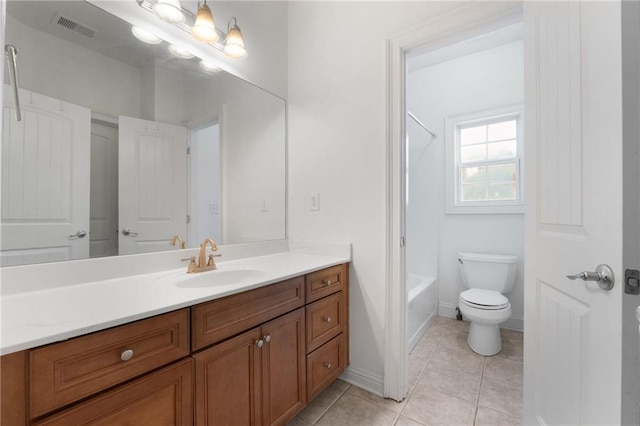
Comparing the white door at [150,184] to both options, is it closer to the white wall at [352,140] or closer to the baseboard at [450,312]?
the white wall at [352,140]

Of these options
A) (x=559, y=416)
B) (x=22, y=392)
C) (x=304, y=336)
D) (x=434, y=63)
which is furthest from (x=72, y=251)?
(x=434, y=63)

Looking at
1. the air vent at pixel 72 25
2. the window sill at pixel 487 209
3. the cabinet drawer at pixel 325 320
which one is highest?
the air vent at pixel 72 25

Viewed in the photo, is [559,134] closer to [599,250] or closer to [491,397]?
[599,250]

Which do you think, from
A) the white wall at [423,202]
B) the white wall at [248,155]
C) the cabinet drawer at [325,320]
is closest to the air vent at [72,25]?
the white wall at [248,155]

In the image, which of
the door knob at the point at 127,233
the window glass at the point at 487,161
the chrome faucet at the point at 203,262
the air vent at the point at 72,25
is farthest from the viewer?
the window glass at the point at 487,161

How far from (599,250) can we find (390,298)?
0.99m

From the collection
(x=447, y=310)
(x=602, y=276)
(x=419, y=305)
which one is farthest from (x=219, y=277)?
(x=447, y=310)

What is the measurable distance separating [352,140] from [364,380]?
4.90ft

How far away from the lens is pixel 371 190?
5.27ft

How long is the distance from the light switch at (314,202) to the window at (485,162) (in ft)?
5.41

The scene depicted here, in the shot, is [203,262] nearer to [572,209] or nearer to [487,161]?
[572,209]

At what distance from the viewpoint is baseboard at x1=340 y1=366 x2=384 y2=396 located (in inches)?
62.2

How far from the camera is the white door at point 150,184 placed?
1229 millimetres

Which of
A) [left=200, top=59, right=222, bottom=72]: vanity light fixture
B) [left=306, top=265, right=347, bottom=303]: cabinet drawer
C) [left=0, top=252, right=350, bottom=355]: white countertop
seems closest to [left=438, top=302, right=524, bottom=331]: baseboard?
[left=306, top=265, right=347, bottom=303]: cabinet drawer
